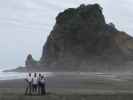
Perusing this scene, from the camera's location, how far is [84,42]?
16300 cm

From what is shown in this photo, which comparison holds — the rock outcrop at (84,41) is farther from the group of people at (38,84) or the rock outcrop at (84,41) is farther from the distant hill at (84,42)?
the group of people at (38,84)

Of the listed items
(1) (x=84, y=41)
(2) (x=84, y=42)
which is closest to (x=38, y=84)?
(2) (x=84, y=42)

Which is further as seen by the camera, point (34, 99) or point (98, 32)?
point (98, 32)

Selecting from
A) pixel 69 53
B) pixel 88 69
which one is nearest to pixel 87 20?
pixel 69 53

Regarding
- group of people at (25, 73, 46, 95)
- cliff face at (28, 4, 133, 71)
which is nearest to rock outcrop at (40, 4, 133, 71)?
cliff face at (28, 4, 133, 71)

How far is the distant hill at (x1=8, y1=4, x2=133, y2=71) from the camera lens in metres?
155

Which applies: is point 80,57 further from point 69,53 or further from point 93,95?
point 93,95

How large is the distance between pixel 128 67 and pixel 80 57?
90.0 feet

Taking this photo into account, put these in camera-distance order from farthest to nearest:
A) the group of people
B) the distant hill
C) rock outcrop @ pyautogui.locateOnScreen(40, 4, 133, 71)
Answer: rock outcrop @ pyautogui.locateOnScreen(40, 4, 133, 71) < the distant hill < the group of people

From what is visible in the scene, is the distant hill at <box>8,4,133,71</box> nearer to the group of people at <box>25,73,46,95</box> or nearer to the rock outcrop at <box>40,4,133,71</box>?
the rock outcrop at <box>40,4,133,71</box>

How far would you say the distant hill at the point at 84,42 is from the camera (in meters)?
155

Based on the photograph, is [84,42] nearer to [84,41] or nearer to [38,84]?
[84,41]

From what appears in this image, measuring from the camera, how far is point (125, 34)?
558 feet

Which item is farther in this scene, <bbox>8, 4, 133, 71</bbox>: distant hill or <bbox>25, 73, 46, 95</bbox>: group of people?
<bbox>8, 4, 133, 71</bbox>: distant hill
